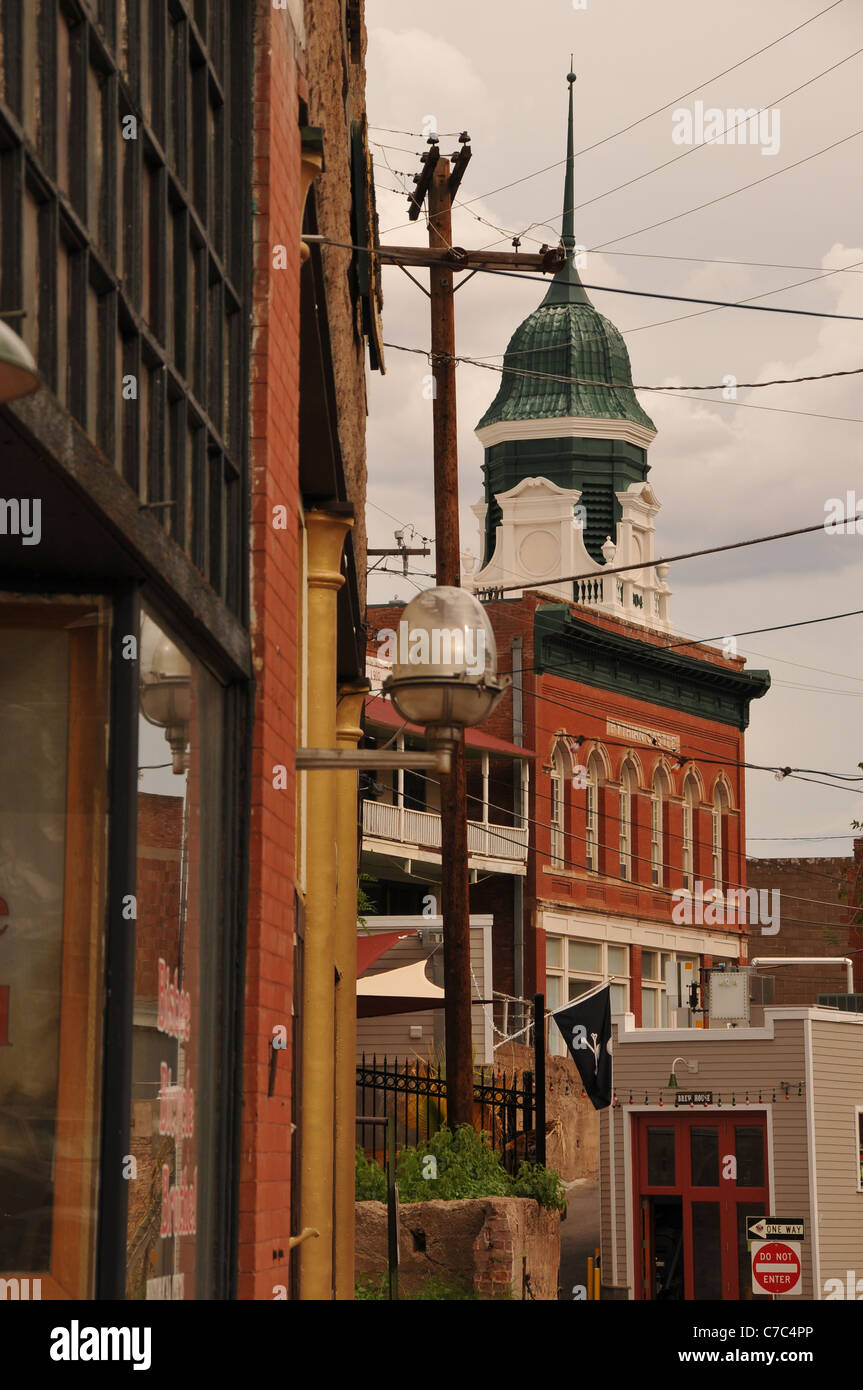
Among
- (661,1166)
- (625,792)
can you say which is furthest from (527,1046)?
(625,792)

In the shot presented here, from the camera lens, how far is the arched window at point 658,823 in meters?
44.2

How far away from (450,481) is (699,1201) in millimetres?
13576

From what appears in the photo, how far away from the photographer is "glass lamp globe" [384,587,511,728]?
6391 mm

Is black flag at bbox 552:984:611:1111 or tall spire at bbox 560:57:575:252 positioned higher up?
tall spire at bbox 560:57:575:252

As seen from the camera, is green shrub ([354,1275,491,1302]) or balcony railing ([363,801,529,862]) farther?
balcony railing ([363,801,529,862])

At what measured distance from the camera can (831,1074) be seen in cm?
2917

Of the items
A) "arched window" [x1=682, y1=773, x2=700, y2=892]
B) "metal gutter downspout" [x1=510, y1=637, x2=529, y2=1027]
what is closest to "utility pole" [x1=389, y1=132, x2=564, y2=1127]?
"metal gutter downspout" [x1=510, y1=637, x2=529, y2=1027]

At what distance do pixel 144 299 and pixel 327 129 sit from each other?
5322 millimetres

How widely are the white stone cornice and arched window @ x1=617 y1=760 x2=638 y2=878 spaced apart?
823 cm

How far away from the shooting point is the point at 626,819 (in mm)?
43156

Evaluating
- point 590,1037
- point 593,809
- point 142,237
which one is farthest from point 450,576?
point 593,809

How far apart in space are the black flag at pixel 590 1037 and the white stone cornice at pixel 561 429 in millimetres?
22042

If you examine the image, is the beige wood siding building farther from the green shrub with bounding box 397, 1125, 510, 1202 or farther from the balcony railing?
the green shrub with bounding box 397, 1125, 510, 1202

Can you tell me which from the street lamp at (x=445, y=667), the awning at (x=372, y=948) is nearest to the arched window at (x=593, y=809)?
the awning at (x=372, y=948)
